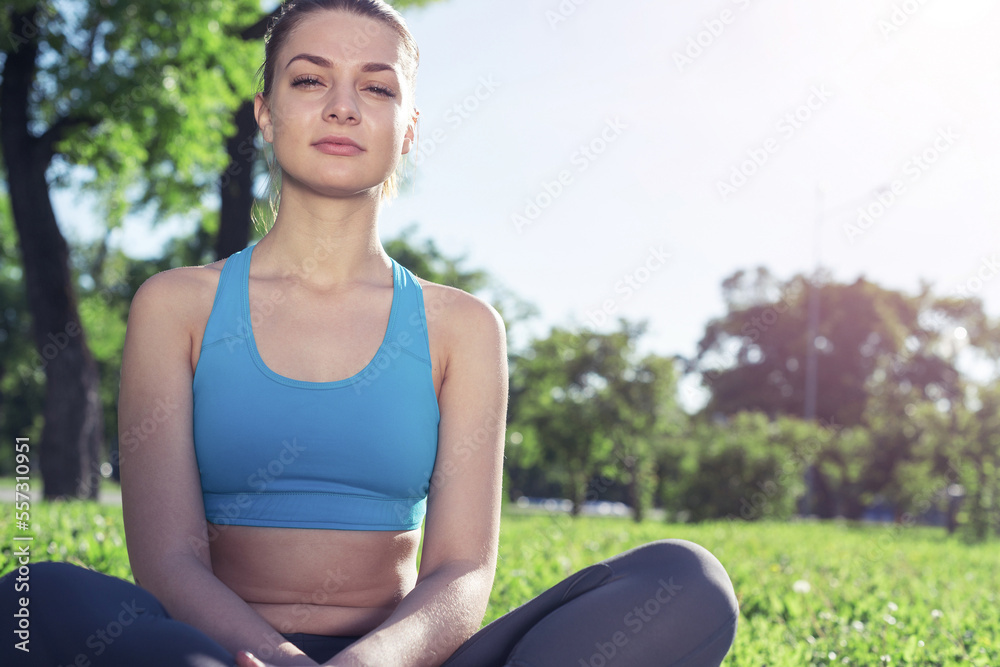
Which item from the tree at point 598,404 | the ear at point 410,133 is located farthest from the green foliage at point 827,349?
the ear at point 410,133

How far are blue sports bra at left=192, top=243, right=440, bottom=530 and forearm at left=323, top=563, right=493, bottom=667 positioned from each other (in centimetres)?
23

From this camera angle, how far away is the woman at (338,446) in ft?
5.67

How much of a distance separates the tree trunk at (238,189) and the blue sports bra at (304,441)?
8.07 meters

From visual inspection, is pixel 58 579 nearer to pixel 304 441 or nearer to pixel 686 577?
pixel 304 441

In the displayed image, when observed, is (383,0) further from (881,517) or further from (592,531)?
(881,517)

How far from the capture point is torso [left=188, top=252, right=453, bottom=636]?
1913 mm

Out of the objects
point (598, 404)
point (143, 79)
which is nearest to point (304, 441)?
point (143, 79)

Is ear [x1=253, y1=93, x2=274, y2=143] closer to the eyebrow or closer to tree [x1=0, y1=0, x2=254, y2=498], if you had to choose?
the eyebrow

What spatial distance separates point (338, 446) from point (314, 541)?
0.23 m

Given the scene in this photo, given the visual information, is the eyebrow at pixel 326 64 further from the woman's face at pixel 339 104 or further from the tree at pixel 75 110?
the tree at pixel 75 110

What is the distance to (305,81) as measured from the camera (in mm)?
2123

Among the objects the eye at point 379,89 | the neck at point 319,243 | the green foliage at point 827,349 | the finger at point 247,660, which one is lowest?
the green foliage at point 827,349

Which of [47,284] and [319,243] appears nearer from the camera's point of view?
[319,243]

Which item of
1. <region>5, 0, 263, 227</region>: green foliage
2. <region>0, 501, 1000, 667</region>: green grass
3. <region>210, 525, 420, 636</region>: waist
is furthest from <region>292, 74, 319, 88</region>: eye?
<region>5, 0, 263, 227</region>: green foliage
